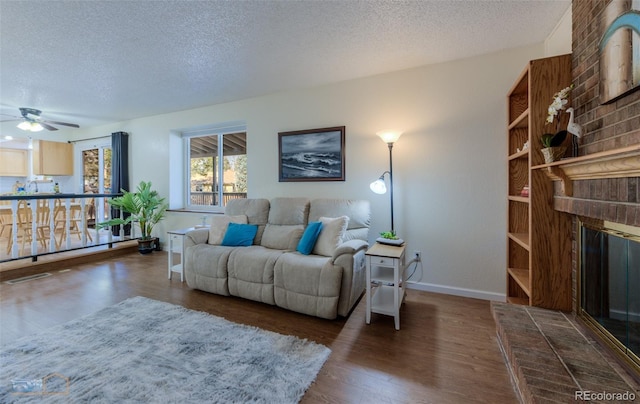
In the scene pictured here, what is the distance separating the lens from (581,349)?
4.52ft

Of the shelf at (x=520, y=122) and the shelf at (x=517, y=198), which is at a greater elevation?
the shelf at (x=520, y=122)

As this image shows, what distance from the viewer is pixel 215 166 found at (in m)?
4.59

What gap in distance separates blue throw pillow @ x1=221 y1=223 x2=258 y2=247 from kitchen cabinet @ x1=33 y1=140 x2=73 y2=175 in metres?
5.69

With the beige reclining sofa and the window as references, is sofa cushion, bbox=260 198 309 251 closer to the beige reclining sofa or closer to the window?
the beige reclining sofa

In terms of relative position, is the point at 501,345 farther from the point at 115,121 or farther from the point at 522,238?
the point at 115,121

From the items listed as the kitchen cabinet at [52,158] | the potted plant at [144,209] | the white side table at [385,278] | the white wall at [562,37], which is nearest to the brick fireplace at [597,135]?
the white wall at [562,37]

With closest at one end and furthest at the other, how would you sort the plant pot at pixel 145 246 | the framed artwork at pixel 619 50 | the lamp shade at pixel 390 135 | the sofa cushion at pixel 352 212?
the framed artwork at pixel 619 50 < the lamp shade at pixel 390 135 < the sofa cushion at pixel 352 212 < the plant pot at pixel 145 246

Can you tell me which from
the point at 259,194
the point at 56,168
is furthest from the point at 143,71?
the point at 56,168

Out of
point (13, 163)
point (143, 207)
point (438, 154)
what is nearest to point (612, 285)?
point (438, 154)

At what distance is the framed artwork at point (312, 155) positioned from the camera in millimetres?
3240

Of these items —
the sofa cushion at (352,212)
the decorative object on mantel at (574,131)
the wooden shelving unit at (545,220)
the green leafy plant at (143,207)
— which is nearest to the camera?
the decorative object on mantel at (574,131)

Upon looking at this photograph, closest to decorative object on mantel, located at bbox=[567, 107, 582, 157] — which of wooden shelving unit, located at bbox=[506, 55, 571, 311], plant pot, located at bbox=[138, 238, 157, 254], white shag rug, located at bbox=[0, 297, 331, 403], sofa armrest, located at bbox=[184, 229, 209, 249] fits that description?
wooden shelving unit, located at bbox=[506, 55, 571, 311]

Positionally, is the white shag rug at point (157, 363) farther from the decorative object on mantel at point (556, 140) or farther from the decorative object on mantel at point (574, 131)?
the decorative object on mantel at point (574, 131)

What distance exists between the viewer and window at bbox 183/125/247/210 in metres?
4.34
